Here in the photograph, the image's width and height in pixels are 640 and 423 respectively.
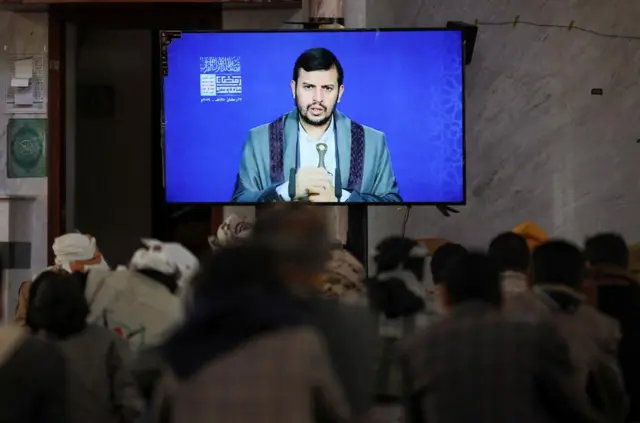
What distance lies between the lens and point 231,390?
202 centimetres

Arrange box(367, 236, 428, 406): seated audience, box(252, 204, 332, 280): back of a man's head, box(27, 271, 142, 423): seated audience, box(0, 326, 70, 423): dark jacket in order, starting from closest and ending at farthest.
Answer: box(252, 204, 332, 280): back of a man's head < box(0, 326, 70, 423): dark jacket < box(27, 271, 142, 423): seated audience < box(367, 236, 428, 406): seated audience

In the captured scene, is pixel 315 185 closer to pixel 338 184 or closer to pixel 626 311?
pixel 338 184

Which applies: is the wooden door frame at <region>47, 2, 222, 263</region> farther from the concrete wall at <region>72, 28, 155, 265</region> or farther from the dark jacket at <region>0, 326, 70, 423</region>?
the dark jacket at <region>0, 326, 70, 423</region>

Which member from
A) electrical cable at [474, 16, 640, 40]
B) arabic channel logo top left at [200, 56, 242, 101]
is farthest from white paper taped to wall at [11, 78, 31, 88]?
electrical cable at [474, 16, 640, 40]

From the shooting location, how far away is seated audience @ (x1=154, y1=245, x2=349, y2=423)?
2.02m

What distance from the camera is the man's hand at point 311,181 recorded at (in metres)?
5.33

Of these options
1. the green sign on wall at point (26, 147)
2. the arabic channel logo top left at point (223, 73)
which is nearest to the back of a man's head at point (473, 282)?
the arabic channel logo top left at point (223, 73)

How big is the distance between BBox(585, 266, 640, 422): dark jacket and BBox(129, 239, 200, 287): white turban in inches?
57.6

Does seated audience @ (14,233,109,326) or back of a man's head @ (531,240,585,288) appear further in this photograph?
seated audience @ (14,233,109,326)

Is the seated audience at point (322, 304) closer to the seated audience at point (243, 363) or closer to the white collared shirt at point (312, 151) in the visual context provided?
the seated audience at point (243, 363)

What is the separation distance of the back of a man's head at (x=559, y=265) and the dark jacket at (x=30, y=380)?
156 centimetres

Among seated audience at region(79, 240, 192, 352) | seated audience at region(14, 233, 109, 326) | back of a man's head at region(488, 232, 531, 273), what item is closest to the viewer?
seated audience at region(79, 240, 192, 352)

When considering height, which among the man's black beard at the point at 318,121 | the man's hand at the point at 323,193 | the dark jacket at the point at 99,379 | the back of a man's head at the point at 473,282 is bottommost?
the dark jacket at the point at 99,379

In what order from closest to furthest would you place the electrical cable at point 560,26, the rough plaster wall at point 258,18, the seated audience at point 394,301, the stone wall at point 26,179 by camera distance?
1. the seated audience at point 394,301
2. the rough plaster wall at point 258,18
3. the stone wall at point 26,179
4. the electrical cable at point 560,26
